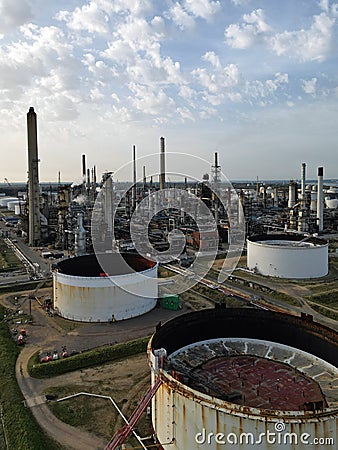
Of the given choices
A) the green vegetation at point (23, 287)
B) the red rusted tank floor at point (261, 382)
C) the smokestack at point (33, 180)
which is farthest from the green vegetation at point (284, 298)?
the smokestack at point (33, 180)

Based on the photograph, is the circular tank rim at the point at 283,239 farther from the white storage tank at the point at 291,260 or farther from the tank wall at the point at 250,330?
the tank wall at the point at 250,330

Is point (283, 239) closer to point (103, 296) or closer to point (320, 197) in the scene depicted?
point (320, 197)

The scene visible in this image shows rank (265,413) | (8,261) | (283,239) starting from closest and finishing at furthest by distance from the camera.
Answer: (265,413) < (283,239) < (8,261)

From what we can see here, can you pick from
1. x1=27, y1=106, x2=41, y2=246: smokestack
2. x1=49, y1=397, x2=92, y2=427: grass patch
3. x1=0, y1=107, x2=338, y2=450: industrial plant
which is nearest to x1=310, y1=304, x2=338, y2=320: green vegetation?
x1=0, y1=107, x2=338, y2=450: industrial plant

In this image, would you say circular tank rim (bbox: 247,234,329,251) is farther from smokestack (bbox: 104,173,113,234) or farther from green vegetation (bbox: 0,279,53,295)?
A: smokestack (bbox: 104,173,113,234)

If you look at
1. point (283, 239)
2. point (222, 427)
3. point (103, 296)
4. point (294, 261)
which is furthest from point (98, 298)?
point (283, 239)
